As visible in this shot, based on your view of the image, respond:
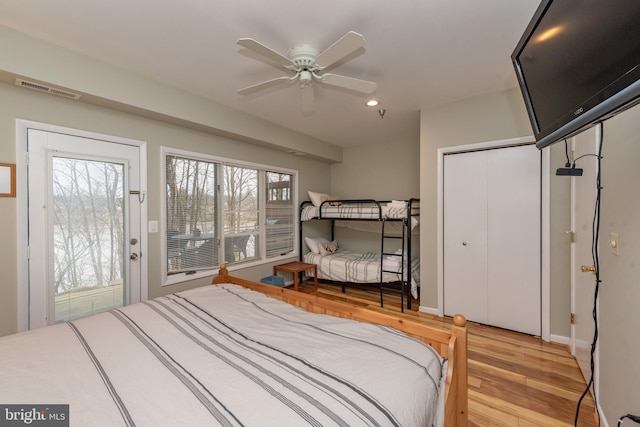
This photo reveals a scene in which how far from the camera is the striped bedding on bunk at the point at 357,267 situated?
3.65m

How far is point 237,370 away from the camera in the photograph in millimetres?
1042

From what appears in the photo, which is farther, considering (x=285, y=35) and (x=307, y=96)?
(x=307, y=96)

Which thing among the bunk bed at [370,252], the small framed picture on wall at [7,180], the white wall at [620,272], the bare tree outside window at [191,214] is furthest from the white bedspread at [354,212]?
the small framed picture on wall at [7,180]

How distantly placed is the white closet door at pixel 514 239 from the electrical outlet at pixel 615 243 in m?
1.34

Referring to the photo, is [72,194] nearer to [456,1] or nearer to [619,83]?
[456,1]

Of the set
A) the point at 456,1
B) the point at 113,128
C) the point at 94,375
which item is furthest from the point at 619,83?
the point at 113,128

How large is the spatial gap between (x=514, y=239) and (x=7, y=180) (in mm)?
4307

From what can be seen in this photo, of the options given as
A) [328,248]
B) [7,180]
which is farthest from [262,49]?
[328,248]

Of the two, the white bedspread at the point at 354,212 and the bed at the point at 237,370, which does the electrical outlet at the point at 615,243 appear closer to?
the bed at the point at 237,370

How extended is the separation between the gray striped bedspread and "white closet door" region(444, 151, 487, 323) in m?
1.98

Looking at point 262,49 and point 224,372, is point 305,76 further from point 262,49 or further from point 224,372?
point 224,372

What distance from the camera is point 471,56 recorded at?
2.05 meters

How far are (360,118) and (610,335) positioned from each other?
292cm

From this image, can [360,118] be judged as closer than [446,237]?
No
